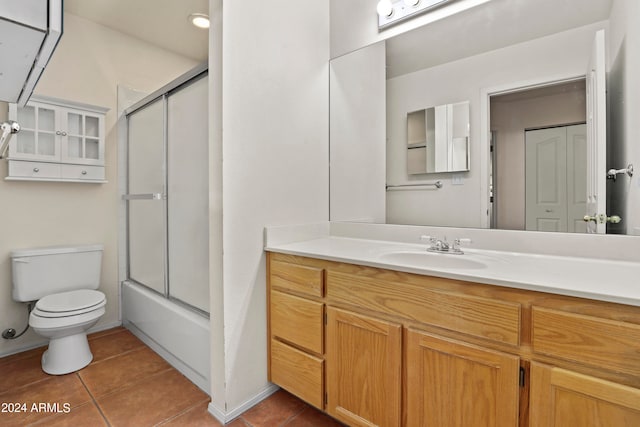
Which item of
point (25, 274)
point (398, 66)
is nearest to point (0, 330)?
point (25, 274)

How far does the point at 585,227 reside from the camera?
4.20 feet

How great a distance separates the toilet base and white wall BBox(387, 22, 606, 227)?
2066 mm

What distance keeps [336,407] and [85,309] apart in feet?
5.25

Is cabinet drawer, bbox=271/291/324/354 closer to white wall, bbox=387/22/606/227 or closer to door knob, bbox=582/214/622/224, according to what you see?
white wall, bbox=387/22/606/227

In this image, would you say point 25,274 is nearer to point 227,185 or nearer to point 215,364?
point 215,364

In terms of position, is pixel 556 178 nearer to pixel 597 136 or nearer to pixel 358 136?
pixel 597 136

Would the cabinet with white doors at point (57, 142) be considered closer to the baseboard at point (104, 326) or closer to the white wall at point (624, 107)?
the baseboard at point (104, 326)

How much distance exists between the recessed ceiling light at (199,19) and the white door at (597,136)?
2400 millimetres

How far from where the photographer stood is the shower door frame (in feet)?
6.12

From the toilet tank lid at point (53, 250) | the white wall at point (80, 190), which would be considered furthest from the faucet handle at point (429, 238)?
the white wall at point (80, 190)

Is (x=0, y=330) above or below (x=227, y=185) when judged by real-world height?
below

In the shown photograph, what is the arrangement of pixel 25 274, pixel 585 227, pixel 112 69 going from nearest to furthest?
pixel 585 227 → pixel 25 274 → pixel 112 69

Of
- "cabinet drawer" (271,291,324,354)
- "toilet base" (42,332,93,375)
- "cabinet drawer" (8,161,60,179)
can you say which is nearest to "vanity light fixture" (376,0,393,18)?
"cabinet drawer" (271,291,324,354)

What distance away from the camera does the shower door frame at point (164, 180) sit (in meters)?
1.86
